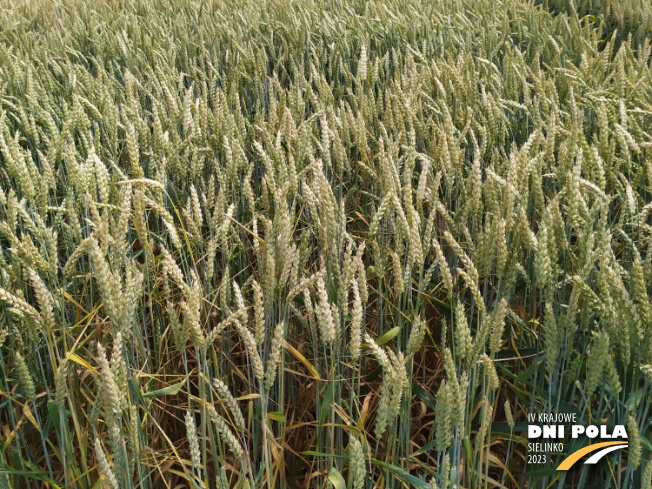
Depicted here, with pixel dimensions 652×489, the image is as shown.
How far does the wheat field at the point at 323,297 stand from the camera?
0.95 meters

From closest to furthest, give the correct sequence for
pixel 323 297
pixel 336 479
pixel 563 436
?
1. pixel 323 297
2. pixel 336 479
3. pixel 563 436

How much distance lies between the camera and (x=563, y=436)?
116cm

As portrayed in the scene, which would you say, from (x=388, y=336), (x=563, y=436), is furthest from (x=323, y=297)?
(x=563, y=436)

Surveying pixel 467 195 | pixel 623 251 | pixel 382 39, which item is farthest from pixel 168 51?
pixel 623 251

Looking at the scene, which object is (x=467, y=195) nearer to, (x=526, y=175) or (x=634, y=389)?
(x=526, y=175)

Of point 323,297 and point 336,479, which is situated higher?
point 323,297

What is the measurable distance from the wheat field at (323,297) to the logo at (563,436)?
0.08 feet

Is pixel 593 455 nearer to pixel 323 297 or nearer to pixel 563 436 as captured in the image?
pixel 563 436

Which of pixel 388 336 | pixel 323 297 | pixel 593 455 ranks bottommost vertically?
pixel 593 455

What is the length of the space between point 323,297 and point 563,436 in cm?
59

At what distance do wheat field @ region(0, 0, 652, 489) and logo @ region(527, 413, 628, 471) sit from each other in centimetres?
2

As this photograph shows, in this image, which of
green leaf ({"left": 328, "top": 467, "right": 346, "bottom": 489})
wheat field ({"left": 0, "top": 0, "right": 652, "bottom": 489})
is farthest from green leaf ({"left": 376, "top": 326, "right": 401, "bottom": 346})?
green leaf ({"left": 328, "top": 467, "right": 346, "bottom": 489})

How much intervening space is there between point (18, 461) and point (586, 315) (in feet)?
3.60

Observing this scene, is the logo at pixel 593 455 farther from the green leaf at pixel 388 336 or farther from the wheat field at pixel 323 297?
the green leaf at pixel 388 336
